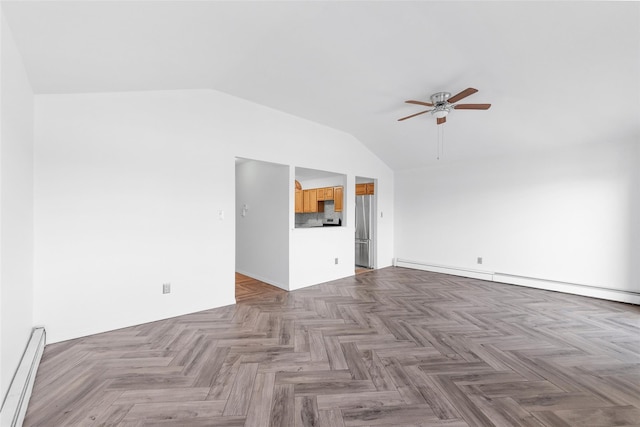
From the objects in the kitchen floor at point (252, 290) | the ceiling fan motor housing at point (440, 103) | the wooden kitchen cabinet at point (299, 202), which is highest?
the ceiling fan motor housing at point (440, 103)

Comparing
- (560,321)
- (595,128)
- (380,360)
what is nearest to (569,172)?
(595,128)

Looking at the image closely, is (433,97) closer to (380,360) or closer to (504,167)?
(504,167)

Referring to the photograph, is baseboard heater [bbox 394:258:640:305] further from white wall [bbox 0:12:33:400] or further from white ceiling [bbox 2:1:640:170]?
white wall [bbox 0:12:33:400]

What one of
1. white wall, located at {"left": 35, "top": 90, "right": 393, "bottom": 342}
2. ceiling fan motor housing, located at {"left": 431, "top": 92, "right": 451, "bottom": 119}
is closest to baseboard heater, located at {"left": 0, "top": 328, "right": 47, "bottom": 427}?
white wall, located at {"left": 35, "top": 90, "right": 393, "bottom": 342}

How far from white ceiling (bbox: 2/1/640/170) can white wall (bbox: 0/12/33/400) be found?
0.25m

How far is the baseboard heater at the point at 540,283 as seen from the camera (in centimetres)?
380

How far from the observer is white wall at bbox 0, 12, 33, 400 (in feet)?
5.28

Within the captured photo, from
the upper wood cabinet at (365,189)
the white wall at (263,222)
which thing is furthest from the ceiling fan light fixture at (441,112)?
the upper wood cabinet at (365,189)

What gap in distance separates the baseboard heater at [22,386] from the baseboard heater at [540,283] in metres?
5.92

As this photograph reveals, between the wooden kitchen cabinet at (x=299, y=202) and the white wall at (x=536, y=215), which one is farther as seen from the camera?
the wooden kitchen cabinet at (x=299, y=202)

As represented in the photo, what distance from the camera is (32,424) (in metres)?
1.58

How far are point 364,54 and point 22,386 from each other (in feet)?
12.2

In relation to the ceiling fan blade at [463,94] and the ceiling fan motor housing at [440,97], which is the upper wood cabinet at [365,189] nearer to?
the ceiling fan motor housing at [440,97]

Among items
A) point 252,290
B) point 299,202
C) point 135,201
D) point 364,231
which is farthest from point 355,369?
point 299,202
